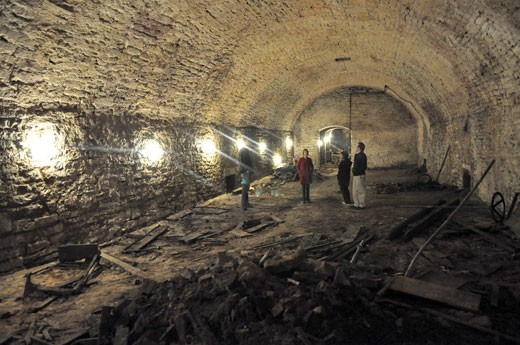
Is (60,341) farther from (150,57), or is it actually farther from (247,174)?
(247,174)

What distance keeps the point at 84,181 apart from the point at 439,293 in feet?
20.1

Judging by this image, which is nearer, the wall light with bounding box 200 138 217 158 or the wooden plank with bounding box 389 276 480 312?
the wooden plank with bounding box 389 276 480 312

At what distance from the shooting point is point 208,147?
35.2 feet

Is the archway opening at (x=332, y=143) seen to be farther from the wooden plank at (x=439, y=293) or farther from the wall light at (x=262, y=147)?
the wooden plank at (x=439, y=293)

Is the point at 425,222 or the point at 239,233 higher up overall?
the point at 425,222

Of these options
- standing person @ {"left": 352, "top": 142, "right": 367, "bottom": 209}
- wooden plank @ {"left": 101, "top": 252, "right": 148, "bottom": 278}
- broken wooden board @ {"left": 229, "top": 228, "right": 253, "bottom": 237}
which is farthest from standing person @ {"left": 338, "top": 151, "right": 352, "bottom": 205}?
wooden plank @ {"left": 101, "top": 252, "right": 148, "bottom": 278}

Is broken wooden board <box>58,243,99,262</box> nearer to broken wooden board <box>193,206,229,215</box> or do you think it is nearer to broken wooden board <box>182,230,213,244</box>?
broken wooden board <box>182,230,213,244</box>

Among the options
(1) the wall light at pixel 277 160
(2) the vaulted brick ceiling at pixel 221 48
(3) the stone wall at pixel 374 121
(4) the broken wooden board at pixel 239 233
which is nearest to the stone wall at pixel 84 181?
(2) the vaulted brick ceiling at pixel 221 48

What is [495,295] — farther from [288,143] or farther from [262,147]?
[288,143]

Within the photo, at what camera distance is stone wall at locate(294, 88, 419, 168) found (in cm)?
1900

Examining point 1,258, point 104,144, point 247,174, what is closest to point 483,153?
point 247,174

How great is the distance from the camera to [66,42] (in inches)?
197

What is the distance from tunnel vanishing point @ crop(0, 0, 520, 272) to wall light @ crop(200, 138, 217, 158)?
0.22 ft

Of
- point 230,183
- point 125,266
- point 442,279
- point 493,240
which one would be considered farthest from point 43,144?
point 493,240
